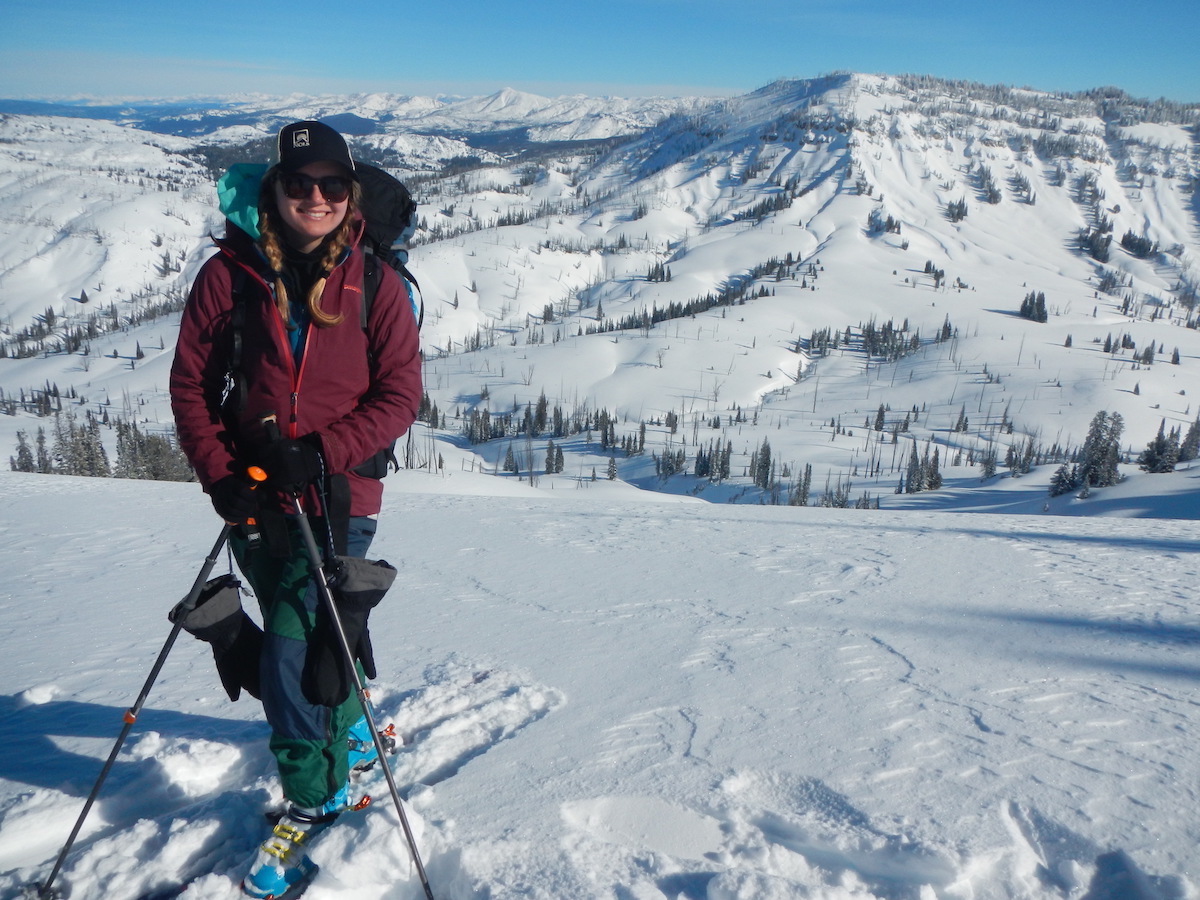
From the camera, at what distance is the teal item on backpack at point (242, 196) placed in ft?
9.43

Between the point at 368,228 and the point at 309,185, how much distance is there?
32 cm

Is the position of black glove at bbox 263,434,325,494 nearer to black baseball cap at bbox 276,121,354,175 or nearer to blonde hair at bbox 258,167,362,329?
blonde hair at bbox 258,167,362,329

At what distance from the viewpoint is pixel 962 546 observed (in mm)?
8672

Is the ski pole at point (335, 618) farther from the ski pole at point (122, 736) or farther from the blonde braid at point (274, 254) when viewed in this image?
the blonde braid at point (274, 254)

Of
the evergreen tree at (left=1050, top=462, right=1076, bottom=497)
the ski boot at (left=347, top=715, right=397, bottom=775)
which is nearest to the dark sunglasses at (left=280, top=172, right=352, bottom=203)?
the ski boot at (left=347, top=715, right=397, bottom=775)

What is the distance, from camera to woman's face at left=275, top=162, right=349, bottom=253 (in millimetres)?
2891

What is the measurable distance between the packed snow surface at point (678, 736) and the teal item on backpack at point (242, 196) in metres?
2.65

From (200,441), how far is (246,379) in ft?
1.06

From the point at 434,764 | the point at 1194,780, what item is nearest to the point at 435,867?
the point at 434,764

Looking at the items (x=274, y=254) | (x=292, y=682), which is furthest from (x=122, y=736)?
(x=274, y=254)

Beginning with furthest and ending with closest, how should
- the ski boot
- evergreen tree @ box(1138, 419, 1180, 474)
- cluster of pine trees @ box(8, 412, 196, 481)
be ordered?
evergreen tree @ box(1138, 419, 1180, 474), cluster of pine trees @ box(8, 412, 196, 481), the ski boot

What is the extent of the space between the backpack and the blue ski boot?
5.15 ft

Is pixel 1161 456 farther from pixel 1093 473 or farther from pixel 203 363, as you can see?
pixel 203 363

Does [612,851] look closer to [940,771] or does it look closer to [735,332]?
[940,771]
